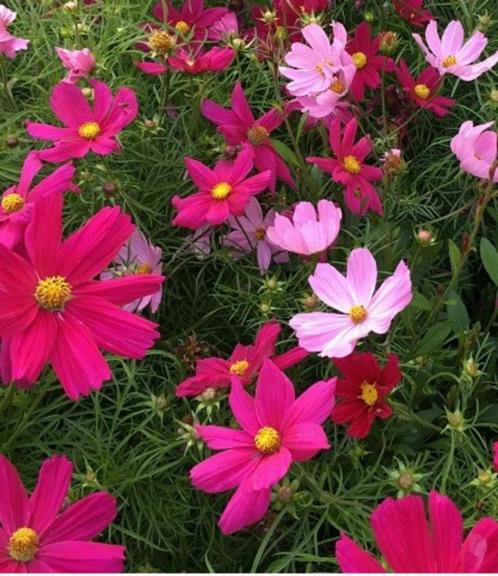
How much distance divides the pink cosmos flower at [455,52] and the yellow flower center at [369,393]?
38 centimetres

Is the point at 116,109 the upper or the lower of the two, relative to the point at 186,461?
upper

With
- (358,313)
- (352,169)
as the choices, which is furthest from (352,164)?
(358,313)

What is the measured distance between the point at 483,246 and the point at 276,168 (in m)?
0.23

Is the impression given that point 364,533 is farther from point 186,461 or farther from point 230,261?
point 230,261

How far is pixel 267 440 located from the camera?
23.6 inches

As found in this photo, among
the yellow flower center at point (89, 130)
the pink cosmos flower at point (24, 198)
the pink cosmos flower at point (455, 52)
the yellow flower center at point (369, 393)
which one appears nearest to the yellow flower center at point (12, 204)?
the pink cosmos flower at point (24, 198)

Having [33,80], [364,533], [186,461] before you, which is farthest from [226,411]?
[33,80]

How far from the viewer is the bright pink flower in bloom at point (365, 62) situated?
3.11ft

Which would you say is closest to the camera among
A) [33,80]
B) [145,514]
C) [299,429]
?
[299,429]

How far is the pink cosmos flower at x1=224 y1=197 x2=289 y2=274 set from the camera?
0.88 meters

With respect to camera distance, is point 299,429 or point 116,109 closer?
point 299,429

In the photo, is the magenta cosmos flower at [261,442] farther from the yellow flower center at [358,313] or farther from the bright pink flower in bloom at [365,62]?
the bright pink flower in bloom at [365,62]

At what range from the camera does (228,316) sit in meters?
0.92

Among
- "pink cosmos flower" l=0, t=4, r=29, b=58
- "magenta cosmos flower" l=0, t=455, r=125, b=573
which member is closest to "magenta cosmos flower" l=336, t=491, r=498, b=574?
"magenta cosmos flower" l=0, t=455, r=125, b=573
